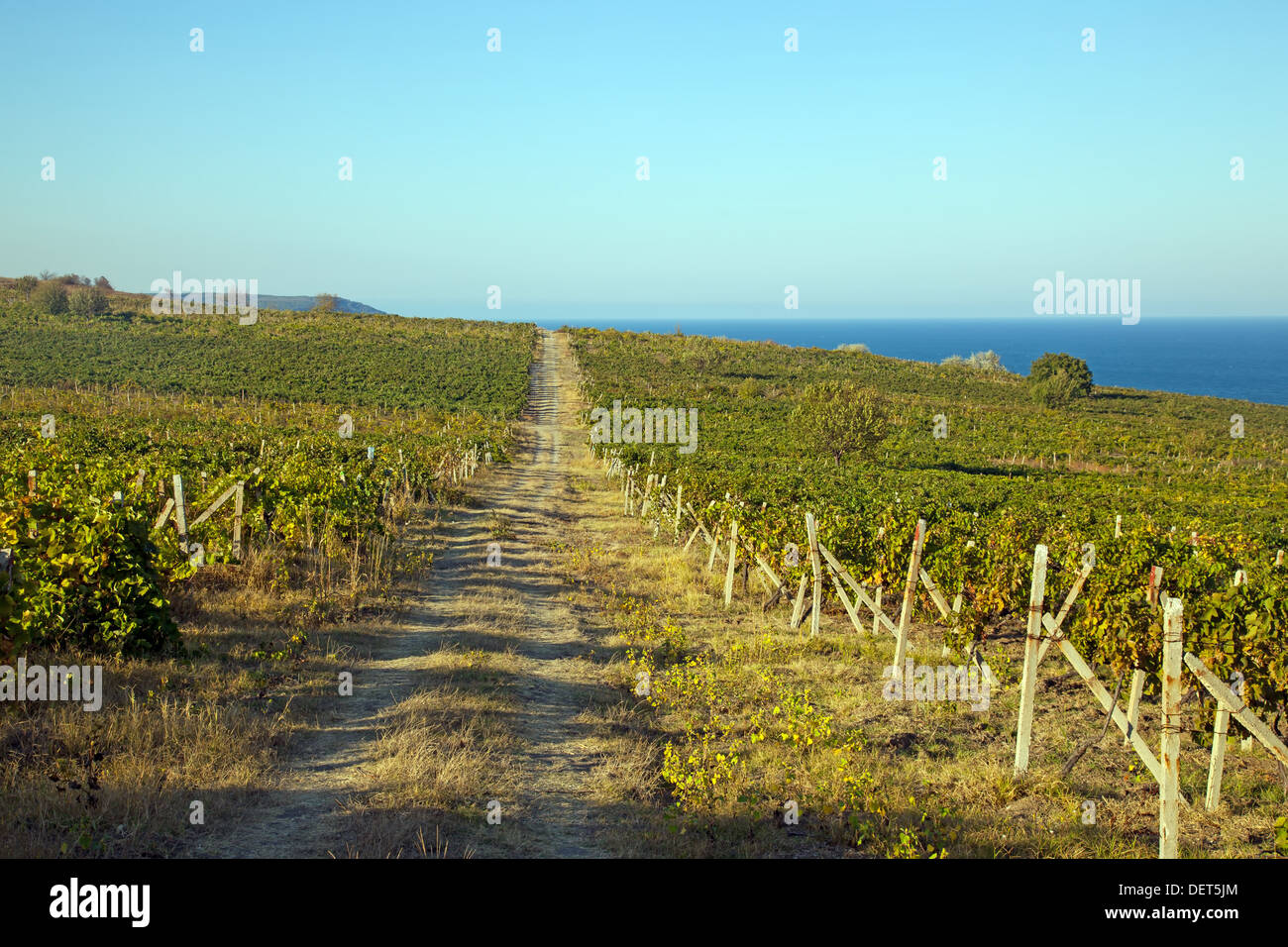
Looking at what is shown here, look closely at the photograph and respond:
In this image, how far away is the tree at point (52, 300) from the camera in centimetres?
9624

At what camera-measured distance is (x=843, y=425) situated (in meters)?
39.4

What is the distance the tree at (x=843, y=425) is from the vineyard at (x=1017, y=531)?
1.52 metres

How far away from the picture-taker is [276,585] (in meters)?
12.0

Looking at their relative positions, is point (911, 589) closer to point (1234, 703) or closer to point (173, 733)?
point (1234, 703)

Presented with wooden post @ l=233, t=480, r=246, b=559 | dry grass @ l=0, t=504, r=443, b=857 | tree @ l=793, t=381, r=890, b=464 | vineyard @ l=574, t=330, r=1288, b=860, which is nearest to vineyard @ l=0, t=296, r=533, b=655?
wooden post @ l=233, t=480, r=246, b=559

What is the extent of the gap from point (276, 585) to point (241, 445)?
16797 millimetres

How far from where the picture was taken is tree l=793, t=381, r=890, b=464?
1558 inches

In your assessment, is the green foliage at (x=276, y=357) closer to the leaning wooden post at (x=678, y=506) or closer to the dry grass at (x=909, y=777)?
the leaning wooden post at (x=678, y=506)

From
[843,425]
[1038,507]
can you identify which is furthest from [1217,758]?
[843,425]

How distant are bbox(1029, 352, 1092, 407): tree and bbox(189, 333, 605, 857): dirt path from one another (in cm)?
7761

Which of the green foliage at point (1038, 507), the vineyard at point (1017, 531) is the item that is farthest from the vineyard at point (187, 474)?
the green foliage at point (1038, 507)

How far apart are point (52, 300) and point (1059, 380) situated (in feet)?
396
